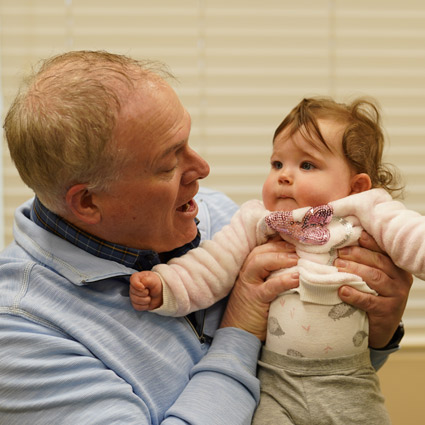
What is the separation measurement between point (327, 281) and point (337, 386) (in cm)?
25

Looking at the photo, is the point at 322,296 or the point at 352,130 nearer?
the point at 322,296

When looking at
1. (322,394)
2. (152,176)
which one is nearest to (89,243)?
(152,176)

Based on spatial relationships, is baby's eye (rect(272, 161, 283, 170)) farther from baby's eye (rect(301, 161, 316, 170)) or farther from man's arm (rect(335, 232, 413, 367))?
man's arm (rect(335, 232, 413, 367))

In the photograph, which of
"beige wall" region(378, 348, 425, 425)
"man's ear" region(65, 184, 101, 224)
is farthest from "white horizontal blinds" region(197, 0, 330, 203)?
"man's ear" region(65, 184, 101, 224)

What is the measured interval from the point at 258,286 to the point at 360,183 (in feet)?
1.22

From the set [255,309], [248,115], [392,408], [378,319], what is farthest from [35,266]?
[392,408]

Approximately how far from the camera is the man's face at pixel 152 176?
1336 millimetres

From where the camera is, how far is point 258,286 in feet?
4.78

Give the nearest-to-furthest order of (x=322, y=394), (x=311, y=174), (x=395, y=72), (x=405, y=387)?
(x=322, y=394)
(x=311, y=174)
(x=405, y=387)
(x=395, y=72)

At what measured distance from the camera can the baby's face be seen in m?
1.44

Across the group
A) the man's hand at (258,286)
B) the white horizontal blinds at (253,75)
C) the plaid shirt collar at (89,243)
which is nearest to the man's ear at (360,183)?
the man's hand at (258,286)

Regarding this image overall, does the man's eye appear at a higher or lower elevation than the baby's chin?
higher

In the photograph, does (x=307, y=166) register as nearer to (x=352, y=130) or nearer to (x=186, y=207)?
(x=352, y=130)

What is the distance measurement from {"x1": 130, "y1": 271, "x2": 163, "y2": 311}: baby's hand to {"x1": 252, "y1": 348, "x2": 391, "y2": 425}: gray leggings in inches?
13.2
